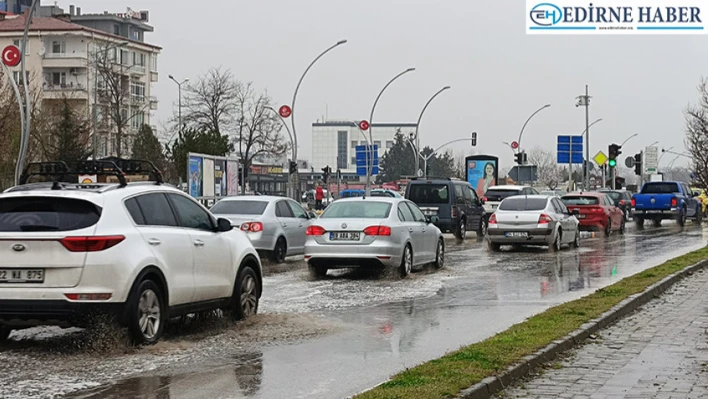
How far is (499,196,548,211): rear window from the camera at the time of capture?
29.3 m

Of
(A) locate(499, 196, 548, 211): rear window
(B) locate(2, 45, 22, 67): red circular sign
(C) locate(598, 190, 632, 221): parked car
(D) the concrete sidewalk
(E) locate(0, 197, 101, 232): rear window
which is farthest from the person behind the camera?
(C) locate(598, 190, 632, 221): parked car

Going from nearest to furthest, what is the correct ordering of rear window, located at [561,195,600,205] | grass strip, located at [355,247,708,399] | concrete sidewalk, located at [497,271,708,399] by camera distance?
grass strip, located at [355,247,708,399] < concrete sidewalk, located at [497,271,708,399] < rear window, located at [561,195,600,205]

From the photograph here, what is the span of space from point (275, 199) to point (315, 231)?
190 inches

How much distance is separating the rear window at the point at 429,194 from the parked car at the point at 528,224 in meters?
4.63

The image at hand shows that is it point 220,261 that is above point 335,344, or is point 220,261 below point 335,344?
above

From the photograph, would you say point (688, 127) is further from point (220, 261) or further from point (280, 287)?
point (220, 261)

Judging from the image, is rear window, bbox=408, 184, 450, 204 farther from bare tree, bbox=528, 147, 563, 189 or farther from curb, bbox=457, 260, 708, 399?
bare tree, bbox=528, 147, 563, 189

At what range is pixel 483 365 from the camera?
888 centimetres

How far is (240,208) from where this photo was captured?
76.7ft

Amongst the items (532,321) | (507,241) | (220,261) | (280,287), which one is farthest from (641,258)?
(220,261)

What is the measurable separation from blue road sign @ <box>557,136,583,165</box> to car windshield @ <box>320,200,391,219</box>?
47.9 meters

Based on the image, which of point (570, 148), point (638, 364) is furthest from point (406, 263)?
point (570, 148)

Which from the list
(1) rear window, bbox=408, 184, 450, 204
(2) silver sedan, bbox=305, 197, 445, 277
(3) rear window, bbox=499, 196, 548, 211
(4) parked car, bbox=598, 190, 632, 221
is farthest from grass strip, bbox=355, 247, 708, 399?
(4) parked car, bbox=598, 190, 632, 221

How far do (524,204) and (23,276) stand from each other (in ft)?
68.6
